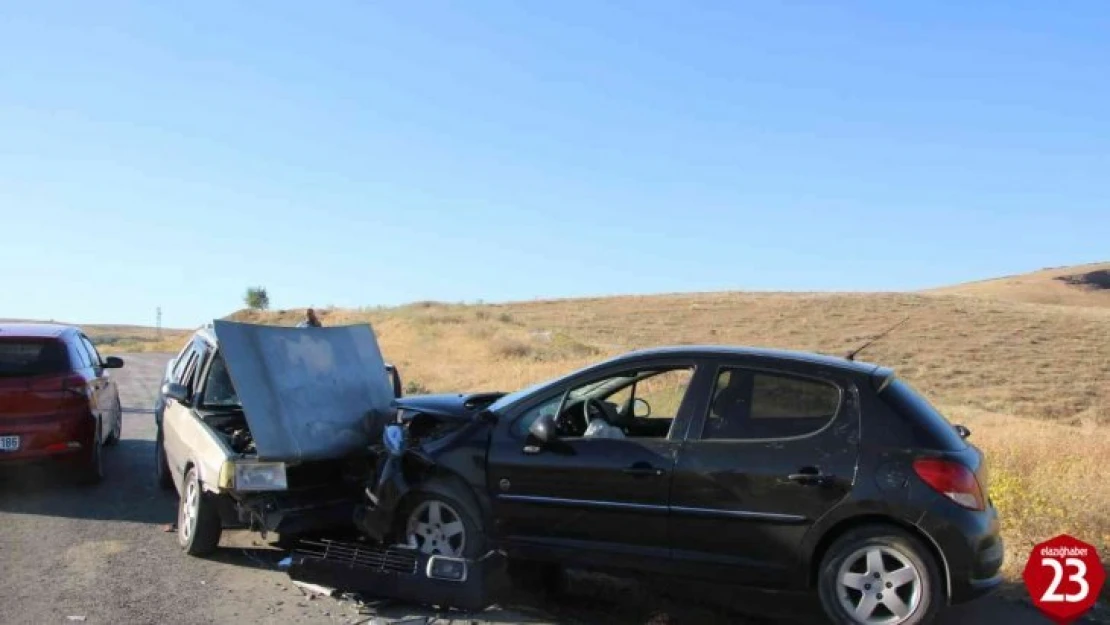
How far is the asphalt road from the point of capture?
219 inches

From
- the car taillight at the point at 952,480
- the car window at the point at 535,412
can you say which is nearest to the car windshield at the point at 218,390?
the car window at the point at 535,412

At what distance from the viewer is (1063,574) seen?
3609 mm

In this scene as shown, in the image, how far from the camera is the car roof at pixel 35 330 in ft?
30.0

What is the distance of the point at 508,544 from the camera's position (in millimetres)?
6008

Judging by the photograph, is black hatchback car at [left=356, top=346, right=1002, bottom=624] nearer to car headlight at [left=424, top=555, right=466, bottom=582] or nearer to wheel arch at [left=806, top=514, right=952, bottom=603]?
wheel arch at [left=806, top=514, right=952, bottom=603]

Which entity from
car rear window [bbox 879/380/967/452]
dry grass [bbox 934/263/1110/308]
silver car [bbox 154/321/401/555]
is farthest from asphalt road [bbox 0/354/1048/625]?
dry grass [bbox 934/263/1110/308]

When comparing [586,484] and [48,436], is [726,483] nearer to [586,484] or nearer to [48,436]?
[586,484]

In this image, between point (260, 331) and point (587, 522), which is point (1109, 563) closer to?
point (587, 522)

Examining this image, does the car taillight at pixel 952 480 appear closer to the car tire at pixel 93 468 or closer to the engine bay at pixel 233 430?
the engine bay at pixel 233 430

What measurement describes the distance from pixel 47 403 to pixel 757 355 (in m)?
6.71

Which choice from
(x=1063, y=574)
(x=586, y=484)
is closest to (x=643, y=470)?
(x=586, y=484)

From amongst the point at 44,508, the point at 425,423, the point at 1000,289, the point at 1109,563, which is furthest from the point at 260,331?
the point at 1000,289

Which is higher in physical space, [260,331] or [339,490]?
[260,331]

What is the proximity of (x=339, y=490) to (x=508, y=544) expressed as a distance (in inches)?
64.1
